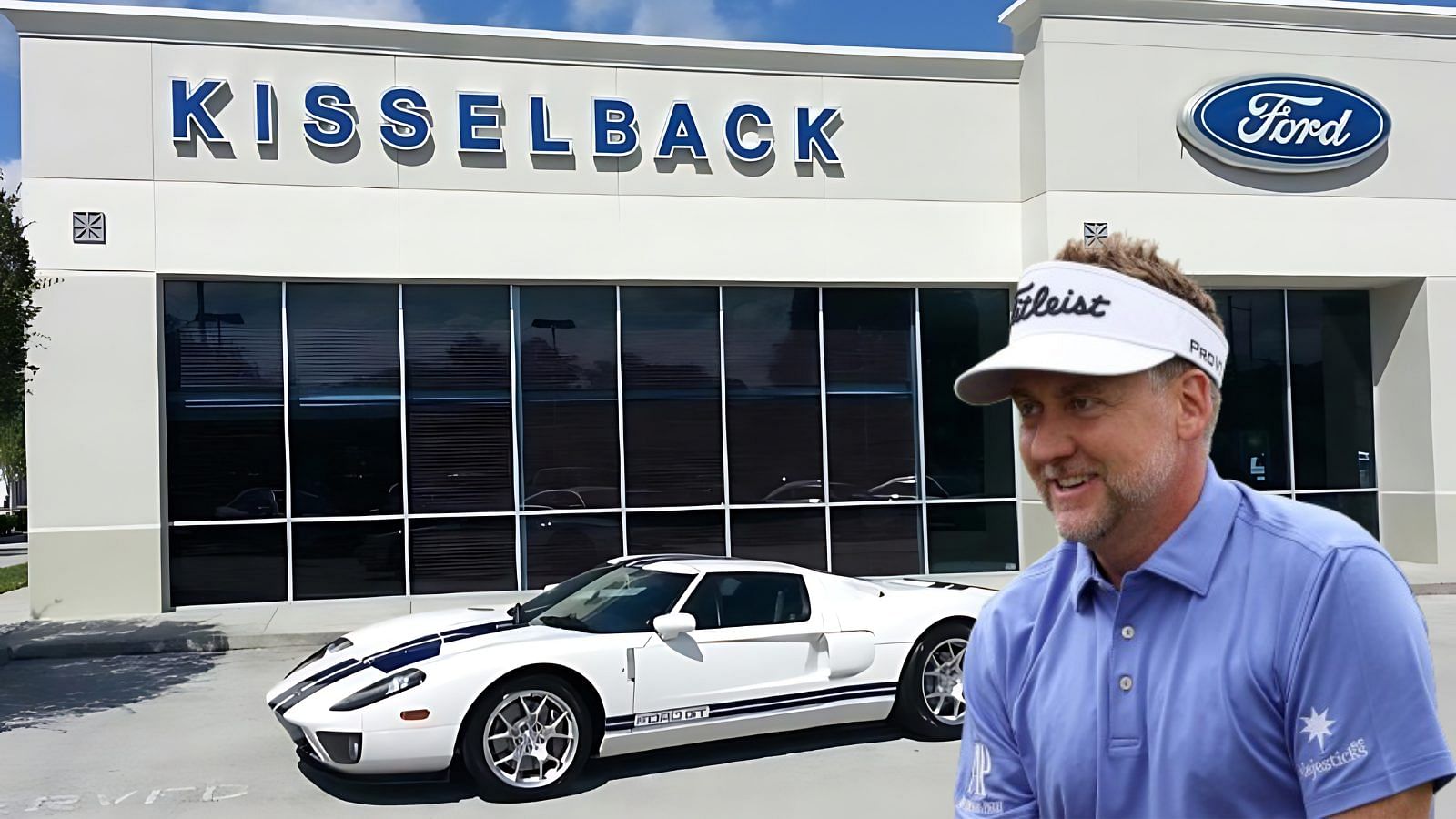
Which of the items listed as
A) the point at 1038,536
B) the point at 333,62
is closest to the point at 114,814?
the point at 333,62

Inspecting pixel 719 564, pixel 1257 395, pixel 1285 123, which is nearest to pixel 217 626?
pixel 719 564

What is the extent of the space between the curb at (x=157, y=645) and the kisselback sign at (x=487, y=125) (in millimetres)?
6002

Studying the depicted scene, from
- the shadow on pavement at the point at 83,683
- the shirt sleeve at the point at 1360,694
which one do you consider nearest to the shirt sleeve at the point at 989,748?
the shirt sleeve at the point at 1360,694

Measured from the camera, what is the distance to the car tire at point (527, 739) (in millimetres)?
6480

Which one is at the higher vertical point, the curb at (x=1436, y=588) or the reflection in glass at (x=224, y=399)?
the reflection in glass at (x=224, y=399)

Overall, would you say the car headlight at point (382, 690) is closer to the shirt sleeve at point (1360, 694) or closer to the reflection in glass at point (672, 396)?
the shirt sleeve at point (1360, 694)

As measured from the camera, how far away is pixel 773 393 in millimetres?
15797

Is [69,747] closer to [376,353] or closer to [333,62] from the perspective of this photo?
[376,353]

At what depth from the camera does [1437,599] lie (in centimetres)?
1429

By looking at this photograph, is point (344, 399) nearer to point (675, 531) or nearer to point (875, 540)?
point (675, 531)

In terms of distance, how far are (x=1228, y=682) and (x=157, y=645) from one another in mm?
12331

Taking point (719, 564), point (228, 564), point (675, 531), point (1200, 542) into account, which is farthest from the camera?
point (675, 531)

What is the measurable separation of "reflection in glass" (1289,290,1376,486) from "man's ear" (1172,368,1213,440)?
17.0 m

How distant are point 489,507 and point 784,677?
8306mm
